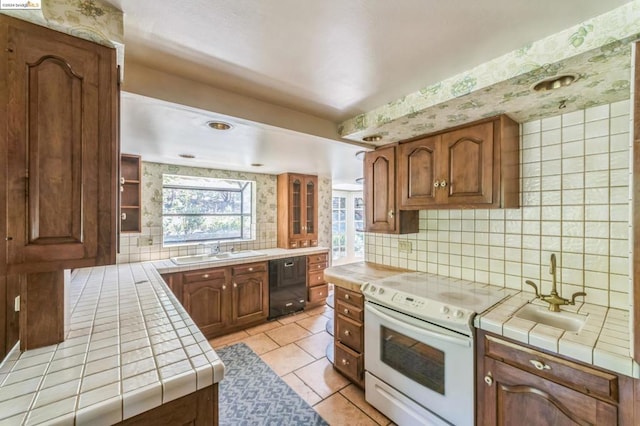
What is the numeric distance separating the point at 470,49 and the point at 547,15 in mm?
268

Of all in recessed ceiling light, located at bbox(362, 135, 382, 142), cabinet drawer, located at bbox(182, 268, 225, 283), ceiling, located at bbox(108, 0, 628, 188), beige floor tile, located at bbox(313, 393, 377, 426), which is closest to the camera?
ceiling, located at bbox(108, 0, 628, 188)

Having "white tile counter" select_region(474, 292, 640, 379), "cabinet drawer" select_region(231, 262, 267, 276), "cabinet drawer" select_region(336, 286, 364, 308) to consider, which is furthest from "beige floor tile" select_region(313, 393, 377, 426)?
"cabinet drawer" select_region(231, 262, 267, 276)

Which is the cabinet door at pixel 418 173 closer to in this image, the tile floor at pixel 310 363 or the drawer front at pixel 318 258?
the tile floor at pixel 310 363

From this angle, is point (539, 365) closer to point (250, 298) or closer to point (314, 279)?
point (250, 298)

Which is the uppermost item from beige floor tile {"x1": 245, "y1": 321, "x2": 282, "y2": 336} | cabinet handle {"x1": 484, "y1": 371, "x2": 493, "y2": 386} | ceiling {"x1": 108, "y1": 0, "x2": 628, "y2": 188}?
ceiling {"x1": 108, "y1": 0, "x2": 628, "y2": 188}

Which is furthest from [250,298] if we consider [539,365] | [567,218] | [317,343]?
[567,218]

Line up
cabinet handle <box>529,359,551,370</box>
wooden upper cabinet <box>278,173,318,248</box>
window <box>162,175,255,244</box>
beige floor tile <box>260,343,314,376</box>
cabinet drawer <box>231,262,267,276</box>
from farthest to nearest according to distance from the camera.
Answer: wooden upper cabinet <box>278,173,318,248</box> → window <box>162,175,255,244</box> → cabinet drawer <box>231,262,267,276</box> → beige floor tile <box>260,343,314,376</box> → cabinet handle <box>529,359,551,370</box>

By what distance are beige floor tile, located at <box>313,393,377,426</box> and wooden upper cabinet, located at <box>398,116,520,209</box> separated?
5.23 feet

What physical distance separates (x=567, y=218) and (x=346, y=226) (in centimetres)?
459

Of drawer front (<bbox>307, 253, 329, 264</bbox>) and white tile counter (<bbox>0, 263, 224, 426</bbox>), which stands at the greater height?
white tile counter (<bbox>0, 263, 224, 426</bbox>)

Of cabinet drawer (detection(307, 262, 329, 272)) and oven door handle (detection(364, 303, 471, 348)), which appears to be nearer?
oven door handle (detection(364, 303, 471, 348))

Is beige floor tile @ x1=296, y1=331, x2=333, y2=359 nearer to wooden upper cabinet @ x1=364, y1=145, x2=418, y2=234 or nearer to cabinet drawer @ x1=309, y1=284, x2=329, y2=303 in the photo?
cabinet drawer @ x1=309, y1=284, x2=329, y2=303

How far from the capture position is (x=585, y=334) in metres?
1.19

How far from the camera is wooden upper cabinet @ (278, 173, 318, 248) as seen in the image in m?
4.10
